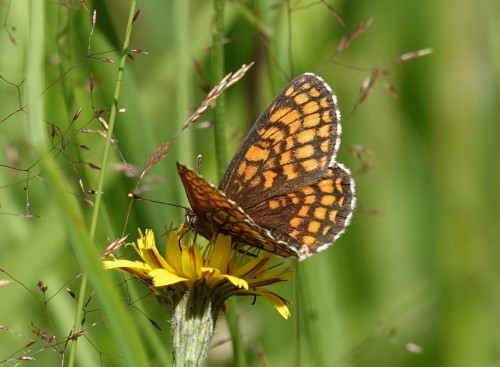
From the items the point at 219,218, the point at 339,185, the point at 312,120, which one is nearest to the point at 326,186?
the point at 339,185

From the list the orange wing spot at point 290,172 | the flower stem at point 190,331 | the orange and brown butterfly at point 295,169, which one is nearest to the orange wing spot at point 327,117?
the orange and brown butterfly at point 295,169

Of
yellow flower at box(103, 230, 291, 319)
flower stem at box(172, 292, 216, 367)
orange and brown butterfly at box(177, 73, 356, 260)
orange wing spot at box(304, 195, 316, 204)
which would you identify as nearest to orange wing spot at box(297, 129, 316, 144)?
orange and brown butterfly at box(177, 73, 356, 260)

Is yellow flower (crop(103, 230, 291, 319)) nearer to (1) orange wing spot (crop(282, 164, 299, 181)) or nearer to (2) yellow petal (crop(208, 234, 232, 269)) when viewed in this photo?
(2) yellow petal (crop(208, 234, 232, 269))

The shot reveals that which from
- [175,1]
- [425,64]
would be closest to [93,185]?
[175,1]

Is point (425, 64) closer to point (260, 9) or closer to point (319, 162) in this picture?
point (260, 9)

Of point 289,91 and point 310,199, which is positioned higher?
point 289,91

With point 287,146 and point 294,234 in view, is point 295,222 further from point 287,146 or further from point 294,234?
point 287,146

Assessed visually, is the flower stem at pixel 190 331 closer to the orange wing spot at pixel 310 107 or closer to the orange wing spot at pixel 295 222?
the orange wing spot at pixel 295 222
